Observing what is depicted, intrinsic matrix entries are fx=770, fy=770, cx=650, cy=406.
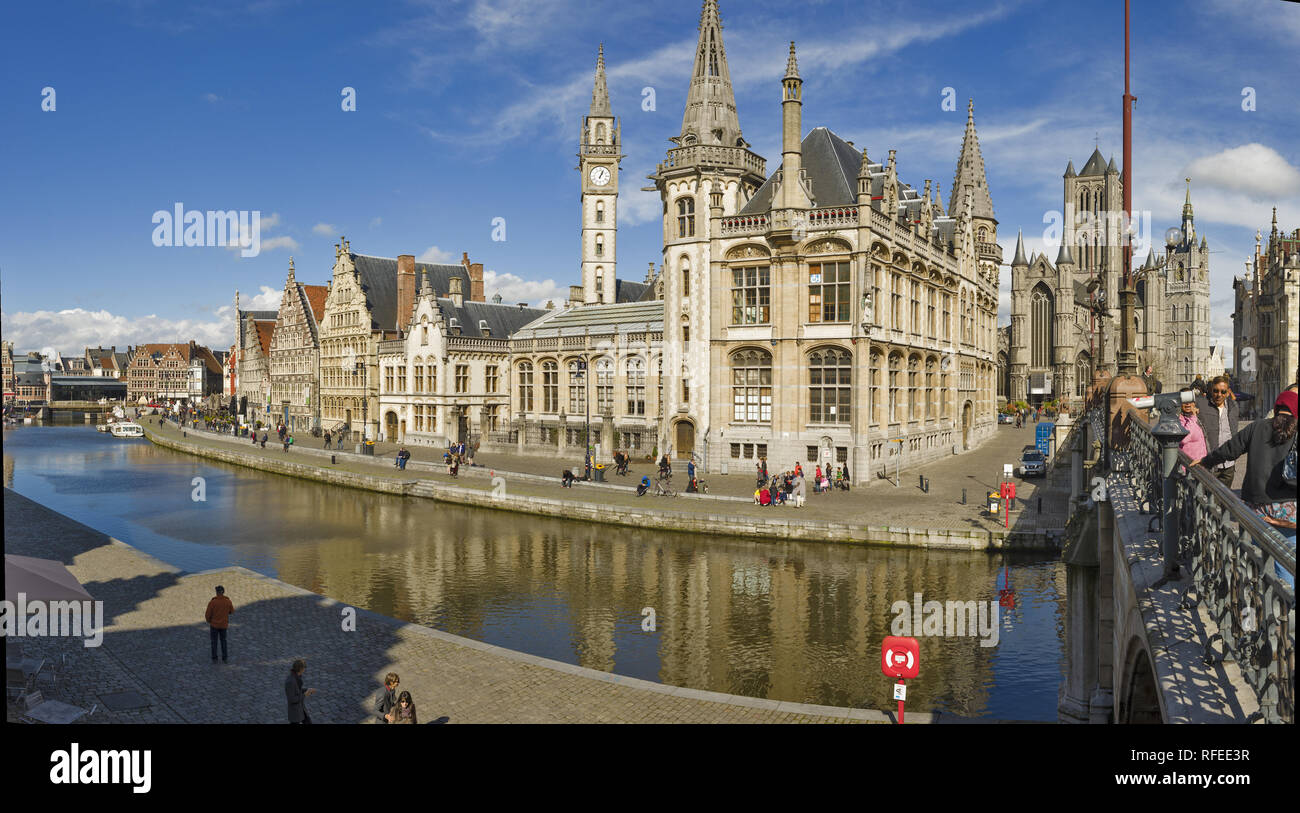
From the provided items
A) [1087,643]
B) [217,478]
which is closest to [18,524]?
[217,478]

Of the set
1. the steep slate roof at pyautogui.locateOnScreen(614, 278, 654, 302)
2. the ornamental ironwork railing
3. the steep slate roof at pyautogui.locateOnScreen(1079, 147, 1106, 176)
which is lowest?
the ornamental ironwork railing

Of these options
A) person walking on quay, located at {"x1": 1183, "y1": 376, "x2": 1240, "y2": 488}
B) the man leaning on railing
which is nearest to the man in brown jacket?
the man leaning on railing

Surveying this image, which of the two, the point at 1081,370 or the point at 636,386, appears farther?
the point at 1081,370

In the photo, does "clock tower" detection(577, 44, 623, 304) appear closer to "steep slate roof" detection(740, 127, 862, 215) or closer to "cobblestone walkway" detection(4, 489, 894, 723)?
"steep slate roof" detection(740, 127, 862, 215)

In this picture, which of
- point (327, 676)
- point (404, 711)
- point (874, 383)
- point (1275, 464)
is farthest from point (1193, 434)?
point (874, 383)

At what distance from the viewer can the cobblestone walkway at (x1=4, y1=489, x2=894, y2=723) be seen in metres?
11.3

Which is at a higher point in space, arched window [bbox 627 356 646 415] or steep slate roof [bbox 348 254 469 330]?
steep slate roof [bbox 348 254 469 330]

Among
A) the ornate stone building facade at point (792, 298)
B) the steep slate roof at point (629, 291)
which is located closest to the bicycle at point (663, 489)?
the ornate stone building facade at point (792, 298)

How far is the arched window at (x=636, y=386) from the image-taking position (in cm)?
4719

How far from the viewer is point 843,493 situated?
3278 cm

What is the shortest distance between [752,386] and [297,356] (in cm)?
5629

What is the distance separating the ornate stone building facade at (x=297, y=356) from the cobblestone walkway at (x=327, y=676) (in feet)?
194

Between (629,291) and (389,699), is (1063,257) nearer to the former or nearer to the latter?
(629,291)

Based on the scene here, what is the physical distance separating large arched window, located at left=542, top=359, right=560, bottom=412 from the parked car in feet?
97.5
